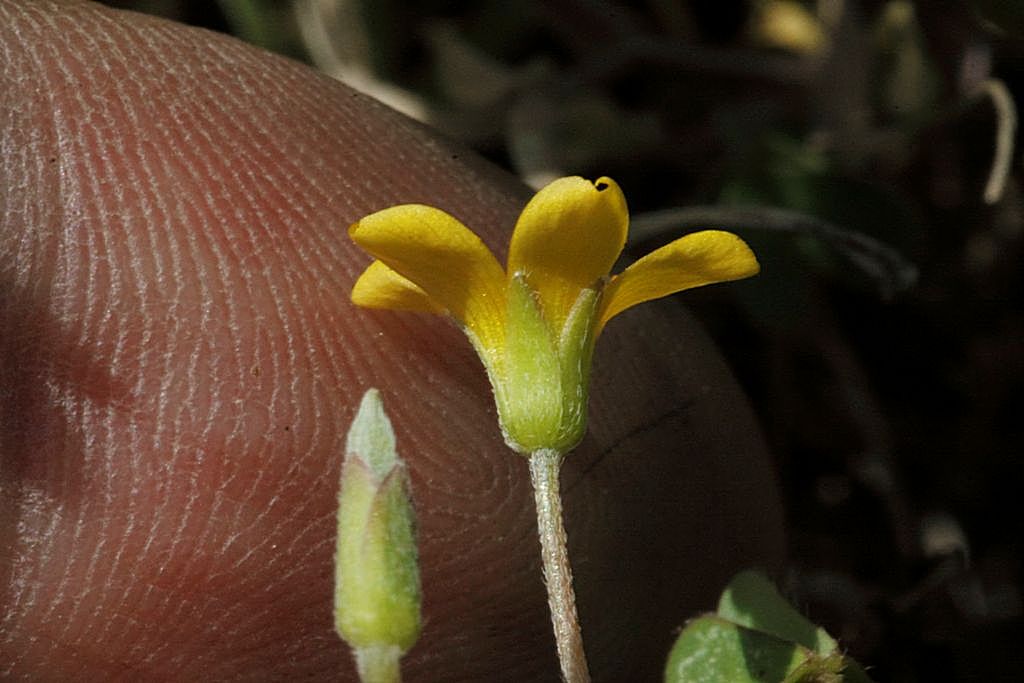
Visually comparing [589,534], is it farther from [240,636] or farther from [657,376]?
[240,636]

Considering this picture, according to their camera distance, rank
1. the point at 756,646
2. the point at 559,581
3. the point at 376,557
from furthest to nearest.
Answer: the point at 756,646 → the point at 559,581 → the point at 376,557

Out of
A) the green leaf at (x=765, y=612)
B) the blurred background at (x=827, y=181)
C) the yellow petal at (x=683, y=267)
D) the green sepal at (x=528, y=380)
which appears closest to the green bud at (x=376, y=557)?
the green sepal at (x=528, y=380)

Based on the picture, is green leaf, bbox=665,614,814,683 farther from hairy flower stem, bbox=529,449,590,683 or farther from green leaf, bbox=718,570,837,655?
hairy flower stem, bbox=529,449,590,683

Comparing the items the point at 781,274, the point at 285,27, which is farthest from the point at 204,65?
the point at 285,27

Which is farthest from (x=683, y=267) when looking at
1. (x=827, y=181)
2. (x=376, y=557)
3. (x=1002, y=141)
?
(x=827, y=181)

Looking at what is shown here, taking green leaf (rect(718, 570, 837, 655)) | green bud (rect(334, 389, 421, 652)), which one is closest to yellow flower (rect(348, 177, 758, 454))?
green bud (rect(334, 389, 421, 652))

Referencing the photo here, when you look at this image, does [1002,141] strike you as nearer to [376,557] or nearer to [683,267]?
[683,267]

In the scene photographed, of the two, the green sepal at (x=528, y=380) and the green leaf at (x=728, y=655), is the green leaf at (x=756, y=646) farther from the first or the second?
the green sepal at (x=528, y=380)
